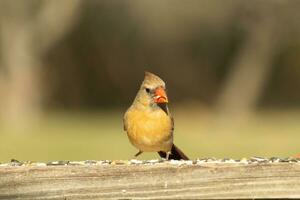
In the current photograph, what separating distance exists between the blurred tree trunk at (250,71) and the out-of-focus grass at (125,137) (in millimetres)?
691

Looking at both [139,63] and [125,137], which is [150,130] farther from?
[139,63]

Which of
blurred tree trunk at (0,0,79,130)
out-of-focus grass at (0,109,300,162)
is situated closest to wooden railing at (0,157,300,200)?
out-of-focus grass at (0,109,300,162)

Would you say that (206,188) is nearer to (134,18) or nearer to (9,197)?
(9,197)

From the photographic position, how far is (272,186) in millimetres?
2967

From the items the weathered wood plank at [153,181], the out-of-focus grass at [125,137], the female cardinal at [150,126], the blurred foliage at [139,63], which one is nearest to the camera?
the weathered wood plank at [153,181]

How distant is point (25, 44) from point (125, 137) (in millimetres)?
8099

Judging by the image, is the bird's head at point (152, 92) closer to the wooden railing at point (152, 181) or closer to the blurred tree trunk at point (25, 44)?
the wooden railing at point (152, 181)

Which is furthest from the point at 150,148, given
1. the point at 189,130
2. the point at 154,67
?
the point at 154,67

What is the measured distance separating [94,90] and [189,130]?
351 inches

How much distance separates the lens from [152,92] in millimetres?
4719

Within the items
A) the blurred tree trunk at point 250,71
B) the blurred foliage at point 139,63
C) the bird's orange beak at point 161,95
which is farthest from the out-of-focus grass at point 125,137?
the bird's orange beak at point 161,95

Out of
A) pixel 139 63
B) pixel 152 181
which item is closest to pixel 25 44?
pixel 139 63

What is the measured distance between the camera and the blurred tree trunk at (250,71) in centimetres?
2472

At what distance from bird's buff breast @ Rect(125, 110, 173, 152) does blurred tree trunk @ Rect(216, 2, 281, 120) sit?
1925 cm
